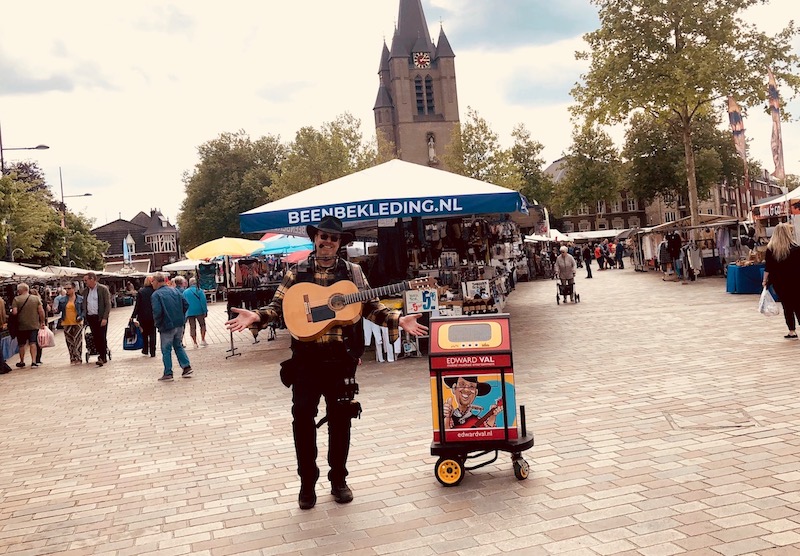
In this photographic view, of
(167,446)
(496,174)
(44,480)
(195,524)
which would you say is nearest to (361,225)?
(167,446)

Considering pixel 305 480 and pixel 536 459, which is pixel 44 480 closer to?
pixel 305 480

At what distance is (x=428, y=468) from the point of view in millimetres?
5414

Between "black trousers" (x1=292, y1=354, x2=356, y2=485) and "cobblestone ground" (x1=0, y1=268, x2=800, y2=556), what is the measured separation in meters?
0.25

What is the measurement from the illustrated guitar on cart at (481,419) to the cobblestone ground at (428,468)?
376 millimetres

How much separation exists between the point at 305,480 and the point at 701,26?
A: 87.9 ft

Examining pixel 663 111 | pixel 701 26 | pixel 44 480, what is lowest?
pixel 44 480

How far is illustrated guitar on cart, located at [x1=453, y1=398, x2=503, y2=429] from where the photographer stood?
16.5 ft

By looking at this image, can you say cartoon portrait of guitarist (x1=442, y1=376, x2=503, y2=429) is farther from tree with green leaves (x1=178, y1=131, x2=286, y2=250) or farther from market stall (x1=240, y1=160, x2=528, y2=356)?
tree with green leaves (x1=178, y1=131, x2=286, y2=250)

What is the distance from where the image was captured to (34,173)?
46.0 meters

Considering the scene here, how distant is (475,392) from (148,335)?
39.9ft

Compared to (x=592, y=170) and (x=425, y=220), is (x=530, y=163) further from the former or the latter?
(x=425, y=220)

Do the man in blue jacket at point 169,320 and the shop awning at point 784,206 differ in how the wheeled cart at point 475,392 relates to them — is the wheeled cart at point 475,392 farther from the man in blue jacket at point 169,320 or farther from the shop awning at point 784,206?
the shop awning at point 784,206

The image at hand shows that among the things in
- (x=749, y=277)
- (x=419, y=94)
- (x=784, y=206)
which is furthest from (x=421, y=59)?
(x=749, y=277)

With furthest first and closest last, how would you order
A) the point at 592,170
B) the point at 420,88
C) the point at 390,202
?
the point at 420,88 < the point at 592,170 < the point at 390,202
